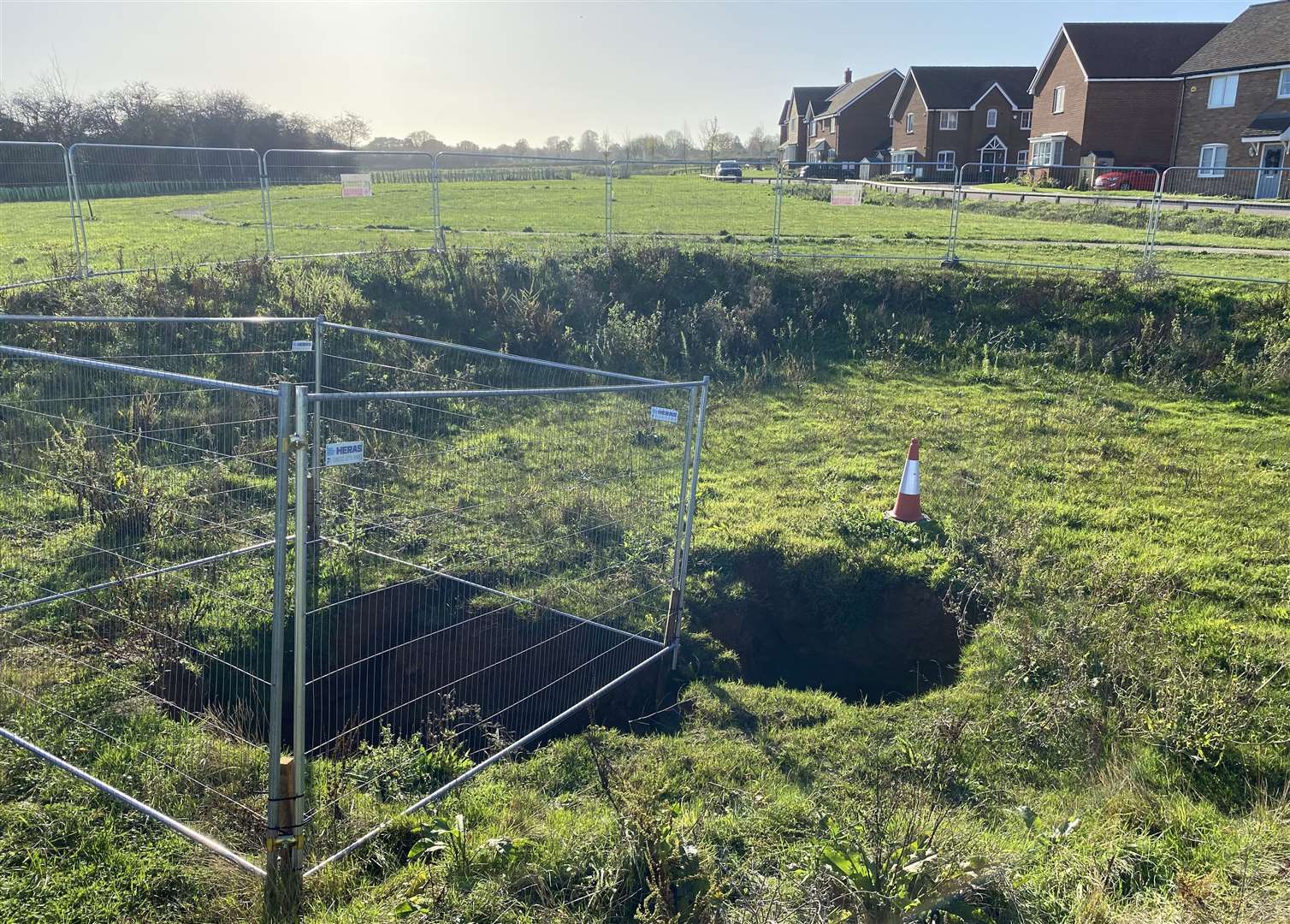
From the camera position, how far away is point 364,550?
646 cm

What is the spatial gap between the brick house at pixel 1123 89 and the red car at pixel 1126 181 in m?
5.17

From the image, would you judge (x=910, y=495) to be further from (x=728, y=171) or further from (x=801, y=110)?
(x=801, y=110)

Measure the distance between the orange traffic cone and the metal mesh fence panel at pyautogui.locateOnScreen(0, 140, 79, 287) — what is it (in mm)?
12366

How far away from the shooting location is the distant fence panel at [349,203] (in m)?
15.0

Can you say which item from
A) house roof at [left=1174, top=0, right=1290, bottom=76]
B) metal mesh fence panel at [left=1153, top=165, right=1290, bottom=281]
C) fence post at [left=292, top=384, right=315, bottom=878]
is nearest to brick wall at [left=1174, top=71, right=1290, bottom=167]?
house roof at [left=1174, top=0, right=1290, bottom=76]

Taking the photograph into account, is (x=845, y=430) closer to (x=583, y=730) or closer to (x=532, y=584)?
(x=532, y=584)

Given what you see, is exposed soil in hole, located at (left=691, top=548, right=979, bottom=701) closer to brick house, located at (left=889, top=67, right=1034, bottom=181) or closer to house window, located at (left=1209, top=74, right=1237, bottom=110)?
house window, located at (left=1209, top=74, right=1237, bottom=110)

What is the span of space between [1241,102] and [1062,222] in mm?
21502

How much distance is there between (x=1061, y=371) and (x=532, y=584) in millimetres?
8697

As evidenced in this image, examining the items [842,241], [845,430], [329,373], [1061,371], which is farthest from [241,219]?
[1061,371]

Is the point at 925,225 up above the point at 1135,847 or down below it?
above

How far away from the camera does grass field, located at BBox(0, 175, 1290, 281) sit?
52.3 feet

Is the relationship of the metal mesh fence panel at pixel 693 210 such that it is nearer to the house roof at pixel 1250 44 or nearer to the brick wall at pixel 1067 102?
the brick wall at pixel 1067 102

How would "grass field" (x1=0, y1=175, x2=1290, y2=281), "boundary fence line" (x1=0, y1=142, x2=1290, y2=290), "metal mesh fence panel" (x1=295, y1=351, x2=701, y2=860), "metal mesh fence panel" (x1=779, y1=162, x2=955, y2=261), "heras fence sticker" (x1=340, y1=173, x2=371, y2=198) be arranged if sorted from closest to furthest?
"metal mesh fence panel" (x1=295, y1=351, x2=701, y2=860) < "boundary fence line" (x1=0, y1=142, x2=1290, y2=290) < "heras fence sticker" (x1=340, y1=173, x2=371, y2=198) < "grass field" (x1=0, y1=175, x2=1290, y2=281) < "metal mesh fence panel" (x1=779, y1=162, x2=955, y2=261)
